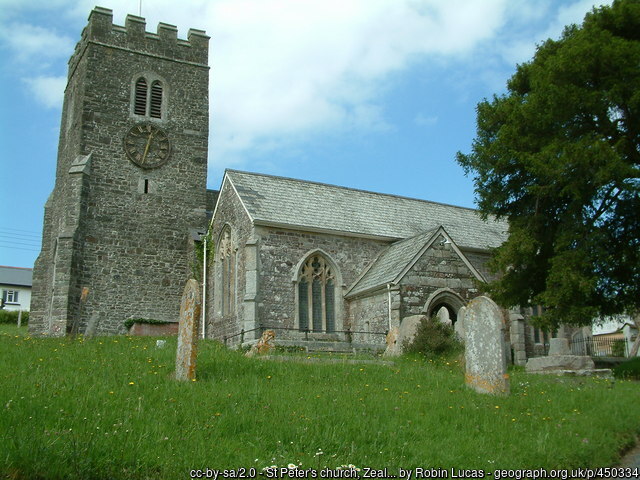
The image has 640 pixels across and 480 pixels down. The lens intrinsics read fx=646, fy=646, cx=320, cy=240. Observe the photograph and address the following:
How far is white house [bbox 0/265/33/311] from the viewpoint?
62.3m

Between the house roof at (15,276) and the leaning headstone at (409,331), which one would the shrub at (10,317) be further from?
Result: the leaning headstone at (409,331)

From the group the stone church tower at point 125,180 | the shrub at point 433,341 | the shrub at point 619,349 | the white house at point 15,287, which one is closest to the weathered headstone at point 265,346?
the shrub at point 433,341

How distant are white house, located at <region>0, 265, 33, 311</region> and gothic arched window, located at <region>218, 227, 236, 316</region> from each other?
42.4 metres

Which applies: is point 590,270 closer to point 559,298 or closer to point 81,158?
point 559,298

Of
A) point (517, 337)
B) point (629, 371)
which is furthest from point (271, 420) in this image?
point (517, 337)

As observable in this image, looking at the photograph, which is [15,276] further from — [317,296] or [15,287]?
[317,296]

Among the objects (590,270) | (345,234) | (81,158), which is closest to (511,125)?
(590,270)

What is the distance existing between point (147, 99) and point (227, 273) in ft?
34.8

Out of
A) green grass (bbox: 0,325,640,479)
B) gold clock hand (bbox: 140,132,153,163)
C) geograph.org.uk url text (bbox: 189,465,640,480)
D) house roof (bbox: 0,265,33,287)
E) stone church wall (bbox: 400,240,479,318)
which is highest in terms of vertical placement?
gold clock hand (bbox: 140,132,153,163)

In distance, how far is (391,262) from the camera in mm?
23688

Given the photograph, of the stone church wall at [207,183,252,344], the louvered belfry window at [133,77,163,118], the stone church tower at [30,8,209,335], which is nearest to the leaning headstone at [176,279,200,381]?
the stone church wall at [207,183,252,344]

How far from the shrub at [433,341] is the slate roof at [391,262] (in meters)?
3.69

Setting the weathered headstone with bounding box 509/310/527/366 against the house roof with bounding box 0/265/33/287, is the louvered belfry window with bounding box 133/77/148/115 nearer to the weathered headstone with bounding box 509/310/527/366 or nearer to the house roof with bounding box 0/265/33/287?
the weathered headstone with bounding box 509/310/527/366

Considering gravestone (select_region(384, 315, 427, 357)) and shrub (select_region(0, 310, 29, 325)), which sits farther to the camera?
shrub (select_region(0, 310, 29, 325))
